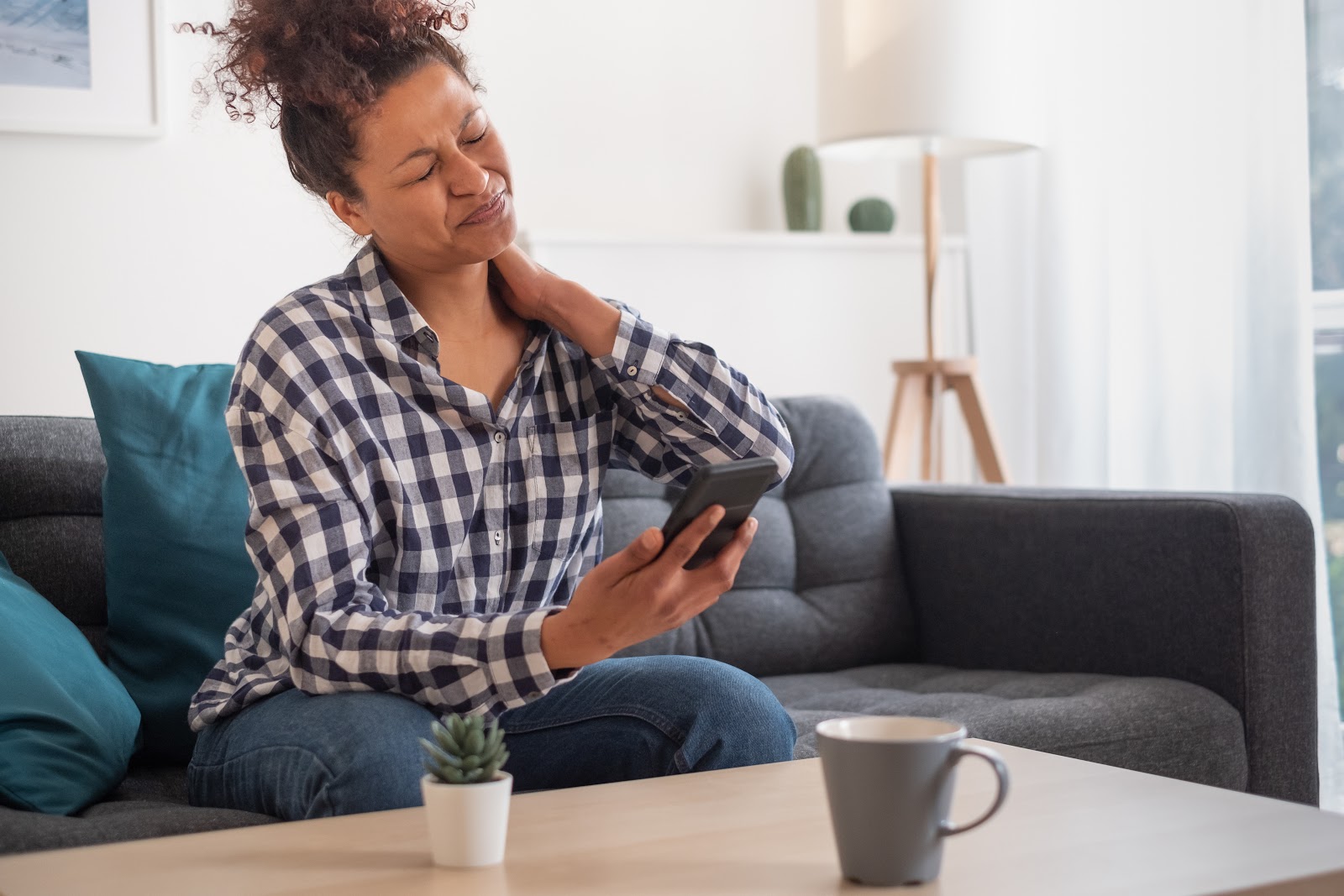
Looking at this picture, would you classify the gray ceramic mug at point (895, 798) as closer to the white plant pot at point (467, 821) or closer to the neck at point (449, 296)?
the white plant pot at point (467, 821)

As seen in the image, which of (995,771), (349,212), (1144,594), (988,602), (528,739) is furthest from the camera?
(988,602)

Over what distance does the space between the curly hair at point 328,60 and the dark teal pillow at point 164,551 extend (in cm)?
41

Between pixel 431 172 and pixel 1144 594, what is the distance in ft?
3.76

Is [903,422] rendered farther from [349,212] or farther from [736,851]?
[736,851]

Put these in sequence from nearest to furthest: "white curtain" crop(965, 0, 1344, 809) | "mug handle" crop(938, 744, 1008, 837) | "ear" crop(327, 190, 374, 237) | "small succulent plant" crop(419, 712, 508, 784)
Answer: "mug handle" crop(938, 744, 1008, 837) < "small succulent plant" crop(419, 712, 508, 784) < "ear" crop(327, 190, 374, 237) < "white curtain" crop(965, 0, 1344, 809)

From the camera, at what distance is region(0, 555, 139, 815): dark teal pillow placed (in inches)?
52.2

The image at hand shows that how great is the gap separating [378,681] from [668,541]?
0.34m

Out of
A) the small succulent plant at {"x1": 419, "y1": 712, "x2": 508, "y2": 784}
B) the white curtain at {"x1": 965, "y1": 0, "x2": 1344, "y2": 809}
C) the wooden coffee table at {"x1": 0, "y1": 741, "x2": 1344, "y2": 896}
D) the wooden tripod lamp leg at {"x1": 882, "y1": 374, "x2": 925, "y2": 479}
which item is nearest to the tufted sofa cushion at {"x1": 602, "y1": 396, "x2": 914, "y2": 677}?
the wooden tripod lamp leg at {"x1": 882, "y1": 374, "x2": 925, "y2": 479}

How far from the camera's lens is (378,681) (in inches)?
47.4

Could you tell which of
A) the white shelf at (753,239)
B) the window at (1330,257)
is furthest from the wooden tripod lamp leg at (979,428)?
the window at (1330,257)

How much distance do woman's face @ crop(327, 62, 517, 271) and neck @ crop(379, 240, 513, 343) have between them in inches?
1.5

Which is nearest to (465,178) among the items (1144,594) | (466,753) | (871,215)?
(466,753)

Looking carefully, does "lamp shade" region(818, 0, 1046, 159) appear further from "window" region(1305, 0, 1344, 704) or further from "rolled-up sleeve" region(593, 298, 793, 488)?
"rolled-up sleeve" region(593, 298, 793, 488)

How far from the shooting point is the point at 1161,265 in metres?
2.85
